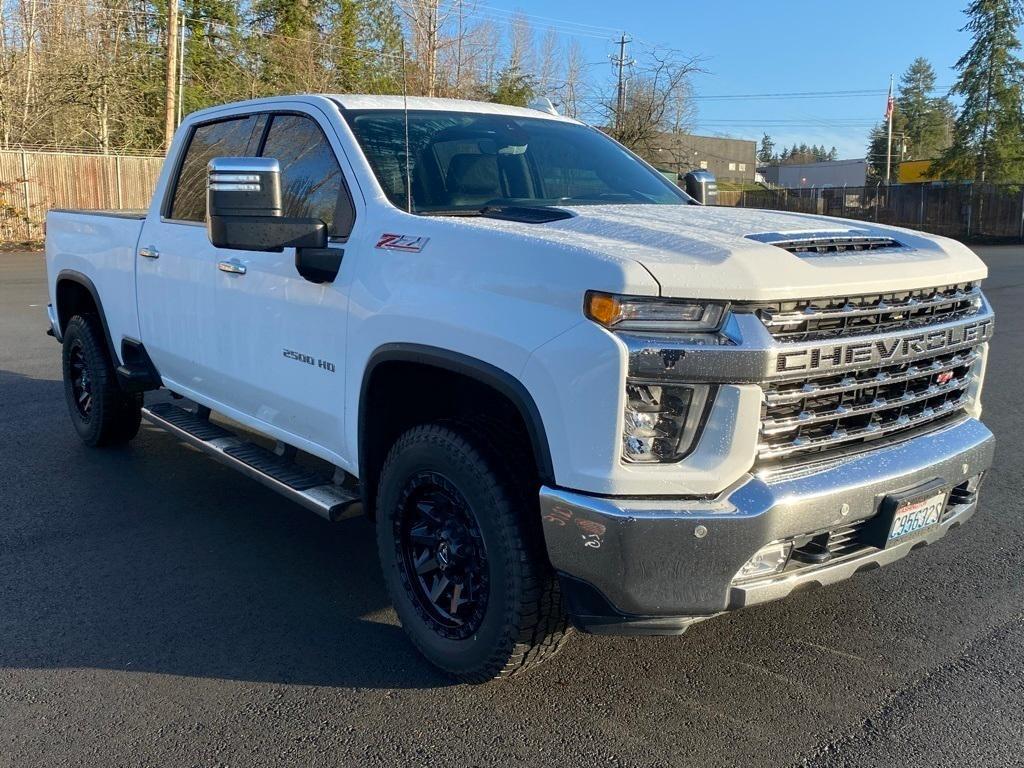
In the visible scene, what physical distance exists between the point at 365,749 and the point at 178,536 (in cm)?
221

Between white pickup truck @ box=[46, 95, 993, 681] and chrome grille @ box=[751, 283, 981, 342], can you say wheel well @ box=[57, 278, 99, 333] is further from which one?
chrome grille @ box=[751, 283, 981, 342]

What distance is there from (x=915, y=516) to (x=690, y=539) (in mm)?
914

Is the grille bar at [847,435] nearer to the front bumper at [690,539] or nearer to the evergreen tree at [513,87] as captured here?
the front bumper at [690,539]

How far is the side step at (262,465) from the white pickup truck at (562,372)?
0.07 feet

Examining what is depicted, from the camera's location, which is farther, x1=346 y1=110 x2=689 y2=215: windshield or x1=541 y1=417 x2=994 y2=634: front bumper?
x1=346 y1=110 x2=689 y2=215: windshield

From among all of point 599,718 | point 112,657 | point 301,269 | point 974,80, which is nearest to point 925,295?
point 599,718

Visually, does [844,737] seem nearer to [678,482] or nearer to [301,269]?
[678,482]

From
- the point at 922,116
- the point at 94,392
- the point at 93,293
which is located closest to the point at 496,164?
the point at 93,293

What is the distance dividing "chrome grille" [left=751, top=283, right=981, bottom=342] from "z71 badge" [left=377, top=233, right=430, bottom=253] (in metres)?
1.20

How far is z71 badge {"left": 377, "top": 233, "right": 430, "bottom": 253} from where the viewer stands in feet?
10.7

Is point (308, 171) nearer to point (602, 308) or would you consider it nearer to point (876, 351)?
point (602, 308)

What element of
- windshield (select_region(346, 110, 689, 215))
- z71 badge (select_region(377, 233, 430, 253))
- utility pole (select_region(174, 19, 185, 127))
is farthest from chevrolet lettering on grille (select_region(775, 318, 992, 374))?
utility pole (select_region(174, 19, 185, 127))

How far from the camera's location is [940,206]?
39562 mm

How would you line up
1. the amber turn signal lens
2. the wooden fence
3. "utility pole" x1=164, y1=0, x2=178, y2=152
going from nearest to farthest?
1. the amber turn signal lens
2. the wooden fence
3. "utility pole" x1=164, y1=0, x2=178, y2=152
